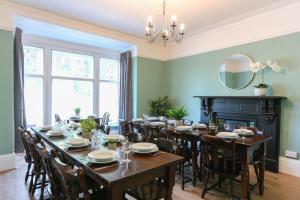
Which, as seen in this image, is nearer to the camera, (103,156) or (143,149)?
(103,156)

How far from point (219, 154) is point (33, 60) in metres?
4.83

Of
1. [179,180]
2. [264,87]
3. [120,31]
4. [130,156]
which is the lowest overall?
[179,180]

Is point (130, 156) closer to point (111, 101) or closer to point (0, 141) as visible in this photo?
point (0, 141)

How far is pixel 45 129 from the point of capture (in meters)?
3.02

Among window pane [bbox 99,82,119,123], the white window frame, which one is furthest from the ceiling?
window pane [bbox 99,82,119,123]

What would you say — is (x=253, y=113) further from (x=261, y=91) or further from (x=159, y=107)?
(x=159, y=107)

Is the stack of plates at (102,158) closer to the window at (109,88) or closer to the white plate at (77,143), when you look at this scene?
the white plate at (77,143)

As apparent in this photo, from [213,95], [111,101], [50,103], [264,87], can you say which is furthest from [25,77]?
[264,87]

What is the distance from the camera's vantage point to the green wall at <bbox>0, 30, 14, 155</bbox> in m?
3.56

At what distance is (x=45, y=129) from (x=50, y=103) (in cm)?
228

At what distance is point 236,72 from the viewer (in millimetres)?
4371

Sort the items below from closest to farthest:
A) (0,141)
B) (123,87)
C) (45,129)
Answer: (45,129), (0,141), (123,87)

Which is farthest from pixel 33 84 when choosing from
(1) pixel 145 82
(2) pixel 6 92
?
(1) pixel 145 82

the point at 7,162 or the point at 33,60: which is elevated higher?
the point at 33,60
